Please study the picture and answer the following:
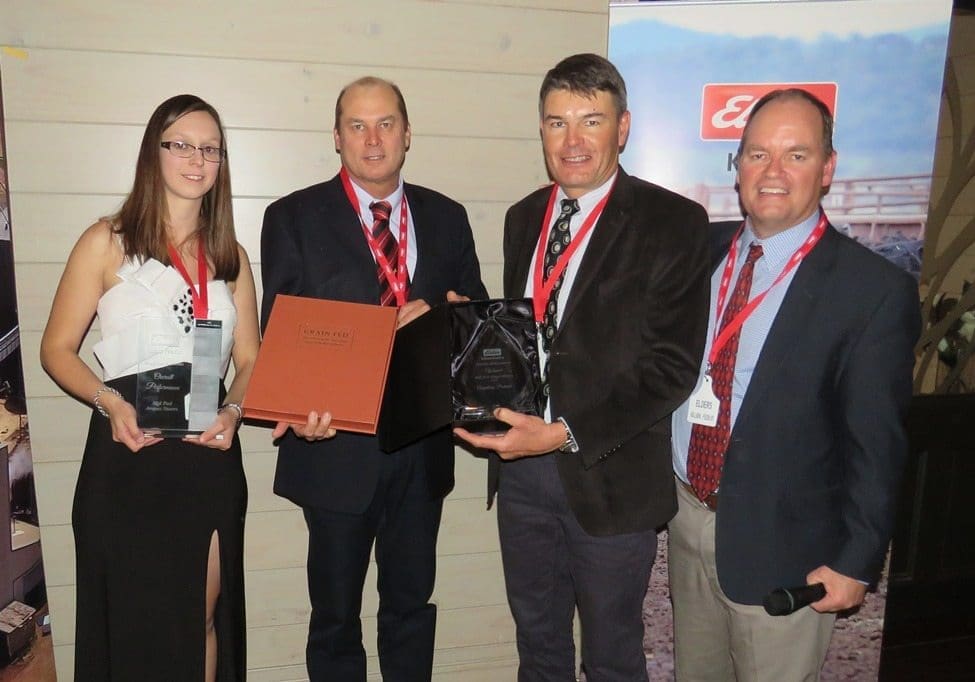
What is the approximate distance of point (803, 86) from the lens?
8.14ft

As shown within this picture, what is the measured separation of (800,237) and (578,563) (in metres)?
1.03

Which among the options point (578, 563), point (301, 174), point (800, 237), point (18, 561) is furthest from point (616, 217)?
point (18, 561)

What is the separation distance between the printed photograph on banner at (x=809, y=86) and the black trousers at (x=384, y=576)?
1.40m

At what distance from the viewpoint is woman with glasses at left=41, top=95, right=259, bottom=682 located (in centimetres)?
195

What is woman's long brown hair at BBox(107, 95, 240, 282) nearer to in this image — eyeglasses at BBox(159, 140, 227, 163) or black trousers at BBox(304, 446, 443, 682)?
eyeglasses at BBox(159, 140, 227, 163)

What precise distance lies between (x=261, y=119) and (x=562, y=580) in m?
1.79

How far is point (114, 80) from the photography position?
2.40 meters

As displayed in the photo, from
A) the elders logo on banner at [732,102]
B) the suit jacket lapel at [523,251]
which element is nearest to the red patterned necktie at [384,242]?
the suit jacket lapel at [523,251]

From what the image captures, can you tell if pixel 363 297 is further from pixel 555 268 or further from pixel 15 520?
pixel 15 520

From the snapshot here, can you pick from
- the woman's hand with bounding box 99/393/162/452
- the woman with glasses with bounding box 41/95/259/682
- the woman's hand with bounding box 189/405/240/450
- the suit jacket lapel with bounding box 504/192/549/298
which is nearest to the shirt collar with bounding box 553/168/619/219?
the suit jacket lapel with bounding box 504/192/549/298

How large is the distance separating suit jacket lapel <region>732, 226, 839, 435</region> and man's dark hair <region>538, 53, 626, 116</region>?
0.63 meters

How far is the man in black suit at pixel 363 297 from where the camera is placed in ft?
7.07

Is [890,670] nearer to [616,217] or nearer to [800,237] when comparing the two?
[800,237]

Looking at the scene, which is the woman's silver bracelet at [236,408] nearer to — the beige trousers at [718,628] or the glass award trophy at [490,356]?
the glass award trophy at [490,356]
